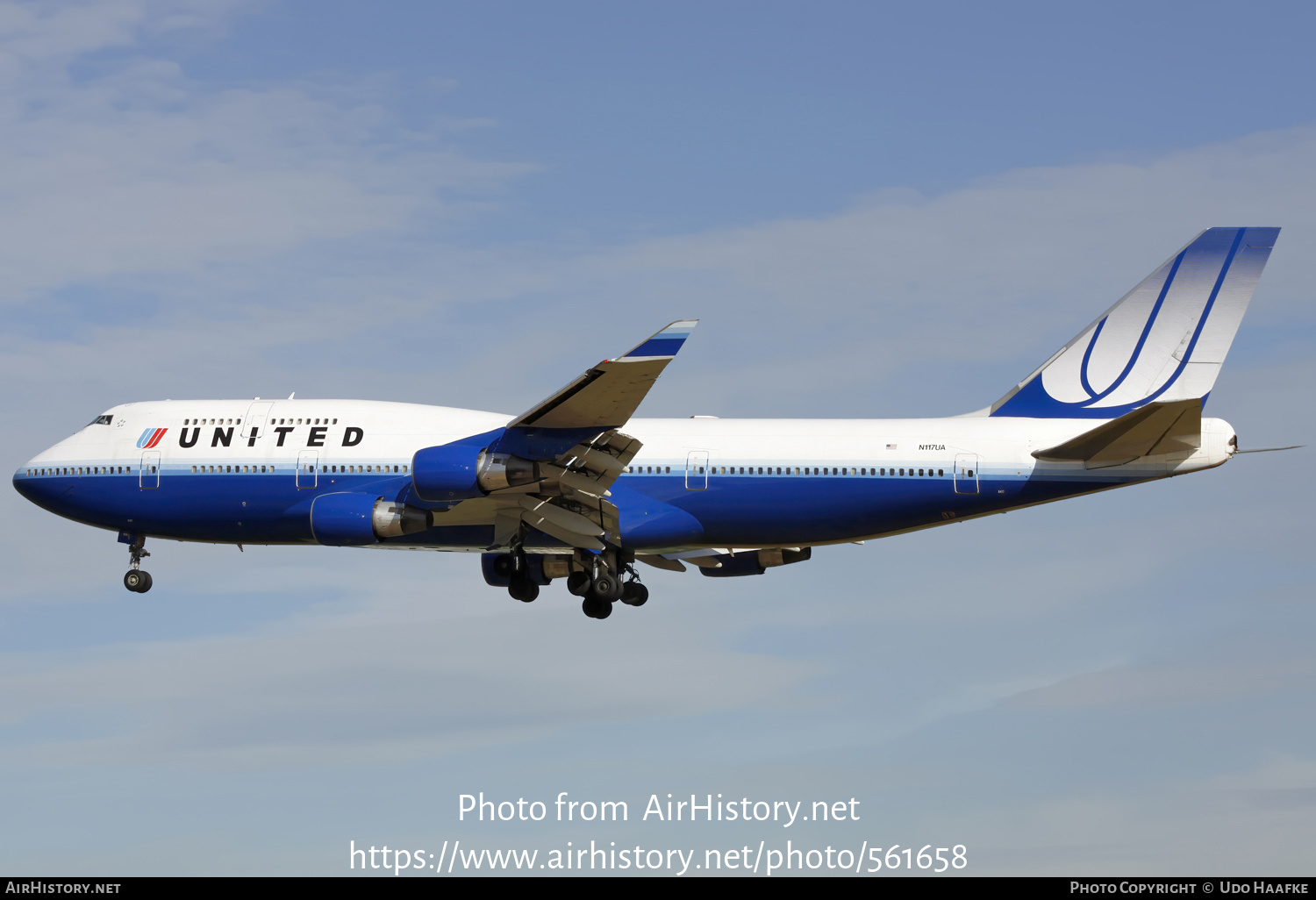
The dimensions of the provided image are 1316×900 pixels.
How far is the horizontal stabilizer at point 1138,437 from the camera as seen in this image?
33.2 metres

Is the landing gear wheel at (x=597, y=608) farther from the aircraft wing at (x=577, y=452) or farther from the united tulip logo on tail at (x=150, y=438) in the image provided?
the united tulip logo on tail at (x=150, y=438)

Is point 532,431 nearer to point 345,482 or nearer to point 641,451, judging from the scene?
point 641,451

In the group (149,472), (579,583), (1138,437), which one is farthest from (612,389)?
(149,472)

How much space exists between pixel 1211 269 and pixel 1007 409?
629cm

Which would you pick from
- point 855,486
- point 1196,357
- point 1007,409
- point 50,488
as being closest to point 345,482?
point 50,488

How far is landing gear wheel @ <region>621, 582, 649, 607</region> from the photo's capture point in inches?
1639

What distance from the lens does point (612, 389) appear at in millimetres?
32312

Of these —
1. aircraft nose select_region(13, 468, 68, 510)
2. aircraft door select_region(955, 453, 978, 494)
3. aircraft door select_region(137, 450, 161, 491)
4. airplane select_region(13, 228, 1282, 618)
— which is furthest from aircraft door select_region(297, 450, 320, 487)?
aircraft door select_region(955, 453, 978, 494)

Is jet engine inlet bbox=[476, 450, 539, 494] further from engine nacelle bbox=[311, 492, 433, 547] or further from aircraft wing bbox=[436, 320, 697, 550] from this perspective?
engine nacelle bbox=[311, 492, 433, 547]

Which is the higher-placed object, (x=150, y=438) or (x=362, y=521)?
(x=150, y=438)

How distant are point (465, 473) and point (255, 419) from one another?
868cm

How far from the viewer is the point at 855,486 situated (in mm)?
36656

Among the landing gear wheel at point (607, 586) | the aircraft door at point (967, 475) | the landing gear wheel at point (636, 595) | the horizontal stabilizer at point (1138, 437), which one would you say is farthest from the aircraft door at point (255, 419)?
the horizontal stabilizer at point (1138, 437)

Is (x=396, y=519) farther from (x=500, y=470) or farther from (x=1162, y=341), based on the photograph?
(x=1162, y=341)
